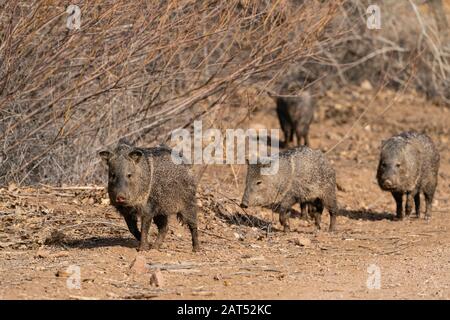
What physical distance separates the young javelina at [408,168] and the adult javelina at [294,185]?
0.97 metres

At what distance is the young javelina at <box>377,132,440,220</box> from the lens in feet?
31.0

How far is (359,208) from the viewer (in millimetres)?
10273

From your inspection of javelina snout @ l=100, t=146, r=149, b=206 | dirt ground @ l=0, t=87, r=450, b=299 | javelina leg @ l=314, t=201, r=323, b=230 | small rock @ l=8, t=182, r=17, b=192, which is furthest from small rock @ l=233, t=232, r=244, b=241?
small rock @ l=8, t=182, r=17, b=192

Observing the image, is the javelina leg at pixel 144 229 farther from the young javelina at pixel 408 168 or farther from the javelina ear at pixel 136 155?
the young javelina at pixel 408 168

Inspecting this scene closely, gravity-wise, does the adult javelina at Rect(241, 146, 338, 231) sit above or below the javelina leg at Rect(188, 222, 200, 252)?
above

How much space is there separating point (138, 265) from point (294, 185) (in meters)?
2.82

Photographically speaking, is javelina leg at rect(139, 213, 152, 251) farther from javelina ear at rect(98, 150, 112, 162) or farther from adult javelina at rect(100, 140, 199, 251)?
javelina ear at rect(98, 150, 112, 162)

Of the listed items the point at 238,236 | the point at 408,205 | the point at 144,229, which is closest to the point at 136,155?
the point at 144,229

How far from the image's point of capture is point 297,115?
13.3m

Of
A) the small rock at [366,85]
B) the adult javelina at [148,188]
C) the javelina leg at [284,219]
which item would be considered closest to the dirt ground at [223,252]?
the javelina leg at [284,219]

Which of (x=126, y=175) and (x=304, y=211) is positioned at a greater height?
(x=126, y=175)

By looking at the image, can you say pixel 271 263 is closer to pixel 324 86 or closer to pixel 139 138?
pixel 139 138

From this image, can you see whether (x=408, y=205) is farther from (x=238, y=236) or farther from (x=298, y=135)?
(x=298, y=135)
